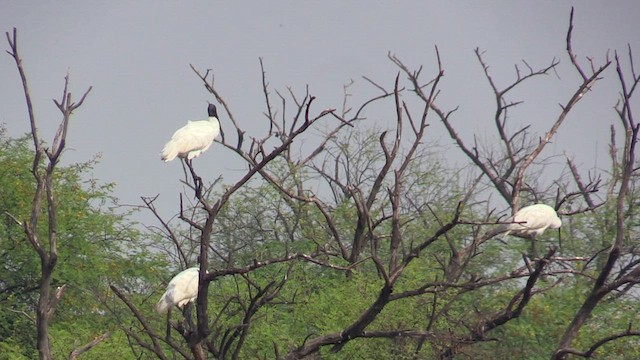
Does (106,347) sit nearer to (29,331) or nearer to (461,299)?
(461,299)

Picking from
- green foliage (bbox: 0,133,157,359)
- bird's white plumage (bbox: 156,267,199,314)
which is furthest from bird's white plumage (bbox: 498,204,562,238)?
green foliage (bbox: 0,133,157,359)

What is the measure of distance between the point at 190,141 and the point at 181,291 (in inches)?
73.8

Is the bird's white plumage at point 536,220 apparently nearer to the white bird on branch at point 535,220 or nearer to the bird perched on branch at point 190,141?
the white bird on branch at point 535,220

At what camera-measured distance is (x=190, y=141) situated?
48.2 ft

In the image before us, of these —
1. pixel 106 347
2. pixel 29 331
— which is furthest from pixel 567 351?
pixel 29 331

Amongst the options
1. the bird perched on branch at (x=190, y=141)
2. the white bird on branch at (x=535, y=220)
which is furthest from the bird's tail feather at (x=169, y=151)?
the white bird on branch at (x=535, y=220)

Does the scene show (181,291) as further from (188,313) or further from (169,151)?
(169,151)

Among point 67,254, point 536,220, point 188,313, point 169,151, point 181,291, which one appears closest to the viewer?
point 181,291

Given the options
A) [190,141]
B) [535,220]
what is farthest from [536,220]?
[190,141]

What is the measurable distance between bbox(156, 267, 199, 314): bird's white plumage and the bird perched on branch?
4.19 feet

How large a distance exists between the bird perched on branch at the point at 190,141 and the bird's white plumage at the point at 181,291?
1277mm

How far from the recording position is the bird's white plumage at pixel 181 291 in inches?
530

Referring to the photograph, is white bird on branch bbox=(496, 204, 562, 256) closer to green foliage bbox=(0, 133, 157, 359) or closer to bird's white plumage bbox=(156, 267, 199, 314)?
bird's white plumage bbox=(156, 267, 199, 314)

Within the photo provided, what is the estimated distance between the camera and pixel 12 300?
87.1ft
